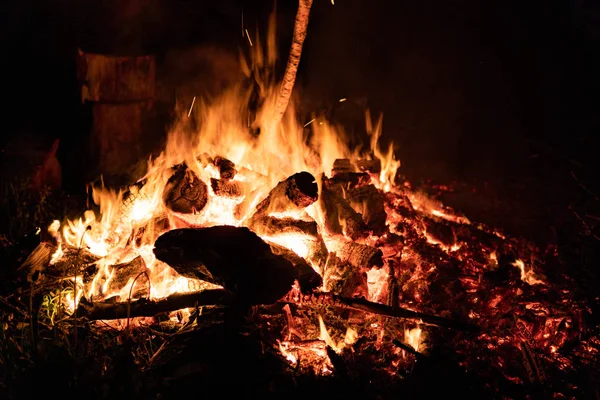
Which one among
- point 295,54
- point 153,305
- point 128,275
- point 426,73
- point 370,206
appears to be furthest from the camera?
point 426,73

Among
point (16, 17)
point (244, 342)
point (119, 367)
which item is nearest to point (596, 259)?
point (244, 342)

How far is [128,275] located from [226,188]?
100 centimetres

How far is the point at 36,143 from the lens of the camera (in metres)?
5.21

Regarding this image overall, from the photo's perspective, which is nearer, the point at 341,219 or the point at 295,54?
the point at 295,54

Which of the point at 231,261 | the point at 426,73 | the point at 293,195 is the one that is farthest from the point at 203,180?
the point at 426,73

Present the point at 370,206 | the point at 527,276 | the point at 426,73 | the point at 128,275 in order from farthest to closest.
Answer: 1. the point at 426,73
2. the point at 370,206
3. the point at 527,276
4. the point at 128,275

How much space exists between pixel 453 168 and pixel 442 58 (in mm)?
2229

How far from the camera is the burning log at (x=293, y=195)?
3.72m

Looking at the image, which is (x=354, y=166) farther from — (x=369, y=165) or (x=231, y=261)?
(x=231, y=261)

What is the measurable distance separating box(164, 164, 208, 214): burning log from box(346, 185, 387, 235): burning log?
1.32 metres

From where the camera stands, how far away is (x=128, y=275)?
3.44 m

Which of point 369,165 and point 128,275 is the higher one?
point 369,165

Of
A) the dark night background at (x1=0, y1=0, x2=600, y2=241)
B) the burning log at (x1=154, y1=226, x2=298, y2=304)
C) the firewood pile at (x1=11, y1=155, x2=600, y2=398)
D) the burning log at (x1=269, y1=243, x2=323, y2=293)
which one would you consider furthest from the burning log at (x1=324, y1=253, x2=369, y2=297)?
the dark night background at (x1=0, y1=0, x2=600, y2=241)

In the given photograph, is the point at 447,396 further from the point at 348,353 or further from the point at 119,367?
the point at 119,367
